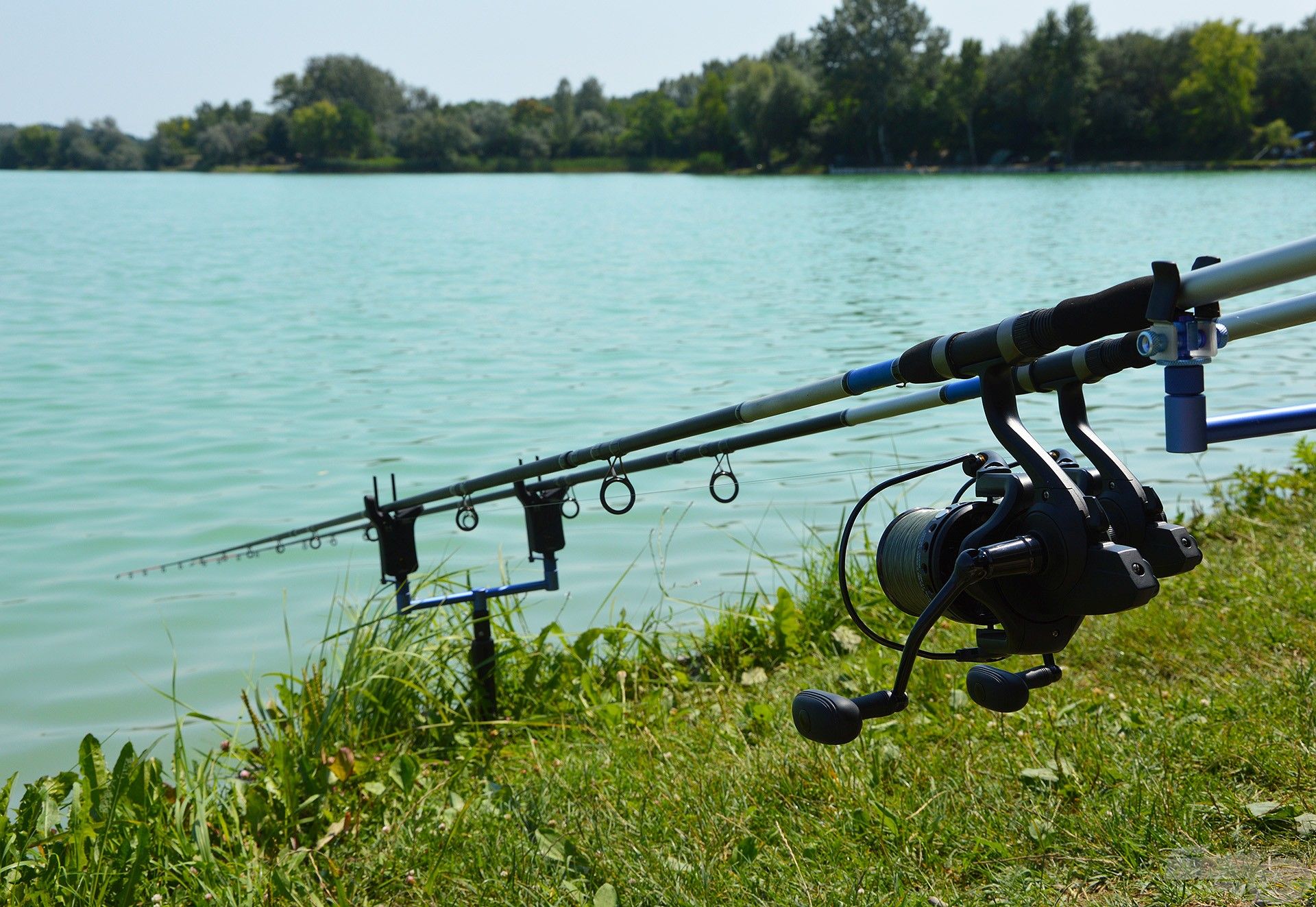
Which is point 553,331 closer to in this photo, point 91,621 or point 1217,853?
point 91,621

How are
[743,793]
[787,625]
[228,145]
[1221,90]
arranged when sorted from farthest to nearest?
1. [228,145]
2. [1221,90]
3. [787,625]
4. [743,793]

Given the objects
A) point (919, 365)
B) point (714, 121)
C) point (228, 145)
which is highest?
point (228, 145)

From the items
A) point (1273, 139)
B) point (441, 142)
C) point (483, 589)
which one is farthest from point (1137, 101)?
point (483, 589)

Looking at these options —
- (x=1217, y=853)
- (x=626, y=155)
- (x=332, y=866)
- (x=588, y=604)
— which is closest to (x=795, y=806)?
(x=1217, y=853)

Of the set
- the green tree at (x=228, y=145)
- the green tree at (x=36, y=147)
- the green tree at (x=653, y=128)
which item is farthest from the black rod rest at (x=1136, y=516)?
the green tree at (x=36, y=147)

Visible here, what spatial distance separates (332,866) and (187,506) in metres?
6.07

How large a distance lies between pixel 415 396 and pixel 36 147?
13162cm

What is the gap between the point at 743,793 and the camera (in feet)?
9.19

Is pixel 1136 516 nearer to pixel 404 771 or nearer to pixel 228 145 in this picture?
pixel 404 771

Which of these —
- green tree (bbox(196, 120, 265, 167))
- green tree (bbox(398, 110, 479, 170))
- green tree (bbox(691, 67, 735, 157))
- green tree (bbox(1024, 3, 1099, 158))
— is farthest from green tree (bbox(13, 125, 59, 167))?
green tree (bbox(1024, 3, 1099, 158))

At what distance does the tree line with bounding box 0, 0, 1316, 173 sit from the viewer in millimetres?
80125

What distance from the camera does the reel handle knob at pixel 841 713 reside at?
131 centimetres

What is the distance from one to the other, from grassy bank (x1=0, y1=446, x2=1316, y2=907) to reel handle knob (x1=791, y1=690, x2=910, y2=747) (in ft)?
3.38

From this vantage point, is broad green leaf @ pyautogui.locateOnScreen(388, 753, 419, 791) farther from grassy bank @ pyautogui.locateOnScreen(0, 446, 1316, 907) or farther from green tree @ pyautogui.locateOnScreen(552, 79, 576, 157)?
green tree @ pyautogui.locateOnScreen(552, 79, 576, 157)
